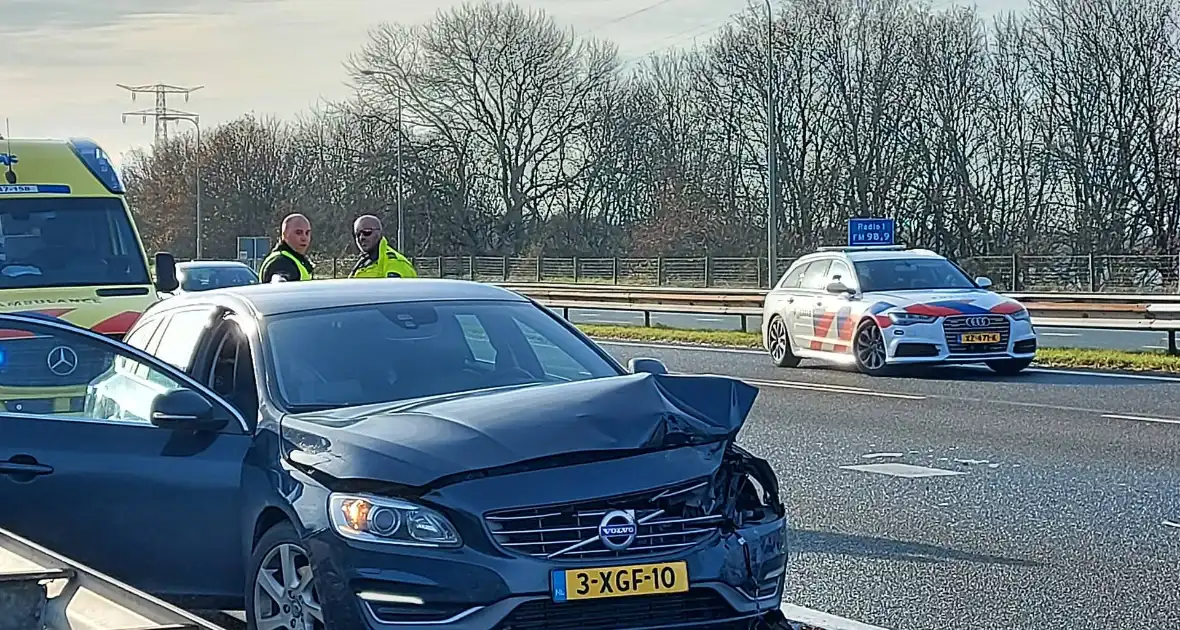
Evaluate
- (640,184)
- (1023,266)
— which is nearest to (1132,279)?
(1023,266)

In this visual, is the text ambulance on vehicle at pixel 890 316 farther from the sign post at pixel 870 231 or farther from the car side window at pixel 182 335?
the car side window at pixel 182 335

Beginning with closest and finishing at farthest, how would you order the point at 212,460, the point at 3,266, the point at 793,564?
1. the point at 212,460
2. the point at 793,564
3. the point at 3,266

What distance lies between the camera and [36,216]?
1320 cm

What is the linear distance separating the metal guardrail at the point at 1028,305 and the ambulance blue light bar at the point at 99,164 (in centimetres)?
740

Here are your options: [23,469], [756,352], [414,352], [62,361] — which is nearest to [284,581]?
[414,352]

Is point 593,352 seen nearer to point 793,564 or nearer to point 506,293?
point 506,293

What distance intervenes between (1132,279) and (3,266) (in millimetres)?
35068

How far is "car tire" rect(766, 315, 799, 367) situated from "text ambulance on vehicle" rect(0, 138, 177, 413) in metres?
9.58

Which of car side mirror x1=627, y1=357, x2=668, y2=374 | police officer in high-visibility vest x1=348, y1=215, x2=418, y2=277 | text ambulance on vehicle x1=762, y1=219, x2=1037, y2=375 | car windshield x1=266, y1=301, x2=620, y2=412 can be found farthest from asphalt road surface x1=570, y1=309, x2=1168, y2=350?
car windshield x1=266, y1=301, x2=620, y2=412

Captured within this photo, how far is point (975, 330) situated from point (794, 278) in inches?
130

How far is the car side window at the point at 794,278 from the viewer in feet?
69.2

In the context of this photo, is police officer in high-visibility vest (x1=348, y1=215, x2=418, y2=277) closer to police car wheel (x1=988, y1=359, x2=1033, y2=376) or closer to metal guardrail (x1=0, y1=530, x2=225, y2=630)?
metal guardrail (x1=0, y1=530, x2=225, y2=630)

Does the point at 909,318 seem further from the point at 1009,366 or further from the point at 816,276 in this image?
the point at 816,276

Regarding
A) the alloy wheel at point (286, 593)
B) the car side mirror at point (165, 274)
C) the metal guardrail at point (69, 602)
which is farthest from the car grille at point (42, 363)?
the car side mirror at point (165, 274)
